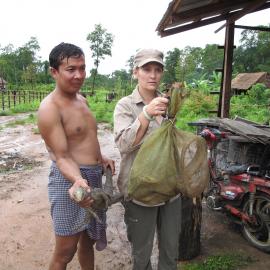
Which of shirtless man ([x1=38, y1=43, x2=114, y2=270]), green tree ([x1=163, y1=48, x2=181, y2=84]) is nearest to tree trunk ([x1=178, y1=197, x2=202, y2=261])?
shirtless man ([x1=38, y1=43, x2=114, y2=270])

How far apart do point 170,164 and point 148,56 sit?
68 cm

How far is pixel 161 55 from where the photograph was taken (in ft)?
7.27

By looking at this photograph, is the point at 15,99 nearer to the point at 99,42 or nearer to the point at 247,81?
the point at 99,42

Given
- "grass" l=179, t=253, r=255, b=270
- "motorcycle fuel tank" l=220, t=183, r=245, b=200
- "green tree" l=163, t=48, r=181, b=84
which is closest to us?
"grass" l=179, t=253, r=255, b=270

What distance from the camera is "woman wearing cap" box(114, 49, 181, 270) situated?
2.09m

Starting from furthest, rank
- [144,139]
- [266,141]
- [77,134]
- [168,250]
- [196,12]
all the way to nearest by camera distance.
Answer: [196,12], [266,141], [168,250], [77,134], [144,139]

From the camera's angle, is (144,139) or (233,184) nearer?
(144,139)

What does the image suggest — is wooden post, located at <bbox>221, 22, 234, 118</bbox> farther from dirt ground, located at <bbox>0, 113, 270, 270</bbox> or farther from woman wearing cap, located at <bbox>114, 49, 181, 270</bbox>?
woman wearing cap, located at <bbox>114, 49, 181, 270</bbox>

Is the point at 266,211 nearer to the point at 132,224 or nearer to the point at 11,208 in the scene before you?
the point at 132,224

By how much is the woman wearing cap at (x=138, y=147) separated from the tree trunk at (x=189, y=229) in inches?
30.8

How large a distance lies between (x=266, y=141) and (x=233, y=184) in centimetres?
65

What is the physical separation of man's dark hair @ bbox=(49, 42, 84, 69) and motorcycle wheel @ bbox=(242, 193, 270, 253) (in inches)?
96.5

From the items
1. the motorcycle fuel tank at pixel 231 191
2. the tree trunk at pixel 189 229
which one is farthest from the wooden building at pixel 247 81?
the tree trunk at pixel 189 229

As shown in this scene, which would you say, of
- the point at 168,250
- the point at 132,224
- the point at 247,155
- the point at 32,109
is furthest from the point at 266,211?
the point at 32,109
